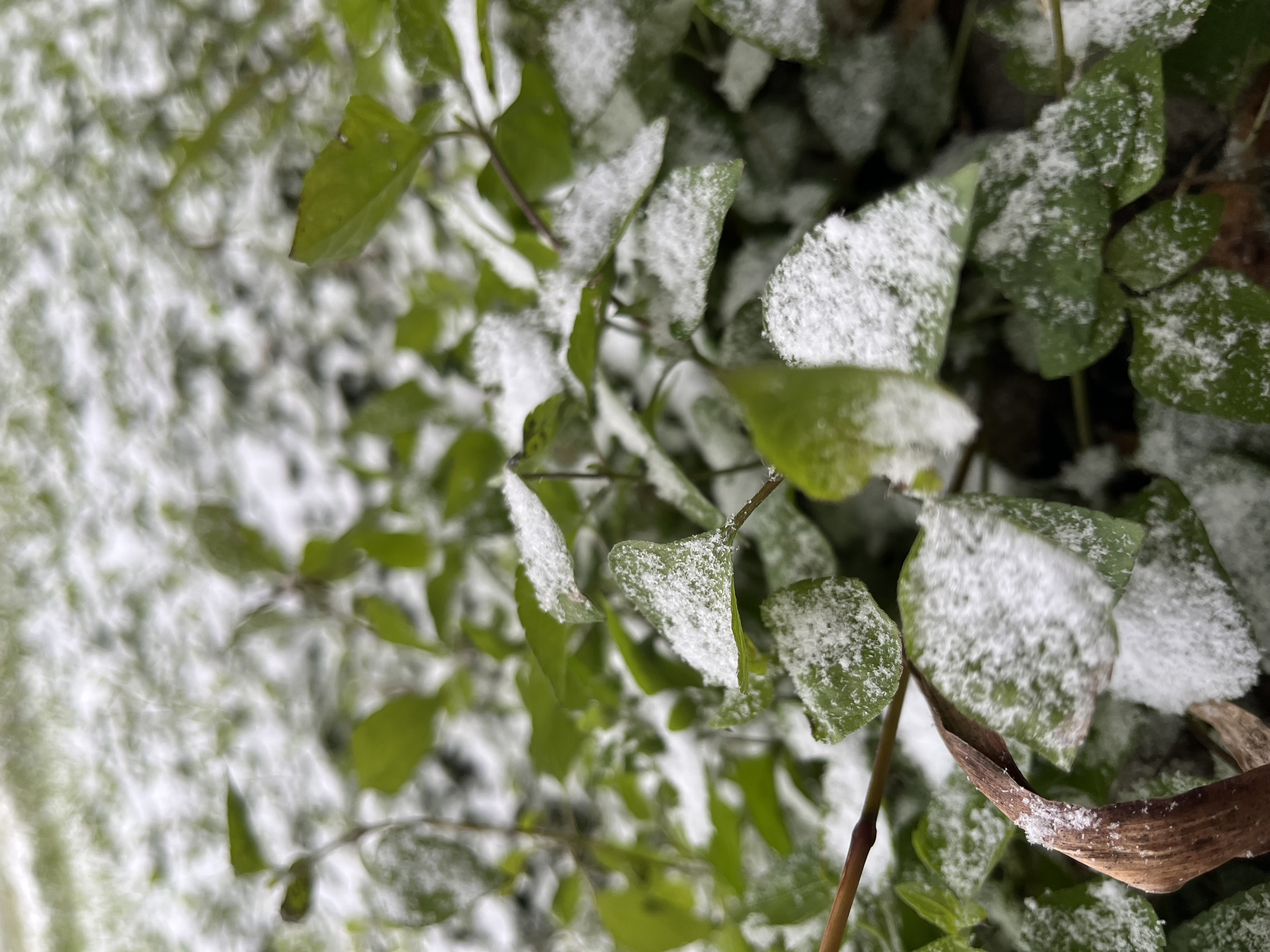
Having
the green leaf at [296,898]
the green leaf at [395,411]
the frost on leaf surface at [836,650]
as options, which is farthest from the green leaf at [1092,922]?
the green leaf at [395,411]

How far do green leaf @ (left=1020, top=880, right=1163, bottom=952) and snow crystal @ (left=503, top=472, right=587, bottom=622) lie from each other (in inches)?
7.4

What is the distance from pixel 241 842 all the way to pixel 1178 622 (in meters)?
0.42

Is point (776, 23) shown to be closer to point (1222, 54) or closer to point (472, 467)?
point (1222, 54)

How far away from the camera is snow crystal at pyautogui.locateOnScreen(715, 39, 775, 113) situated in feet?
1.19

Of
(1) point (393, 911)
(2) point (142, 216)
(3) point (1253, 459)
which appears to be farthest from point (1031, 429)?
(2) point (142, 216)

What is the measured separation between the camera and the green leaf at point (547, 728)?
0.41 meters

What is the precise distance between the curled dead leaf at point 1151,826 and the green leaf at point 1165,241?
6.0 inches

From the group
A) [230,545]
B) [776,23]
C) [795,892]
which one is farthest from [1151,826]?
[230,545]

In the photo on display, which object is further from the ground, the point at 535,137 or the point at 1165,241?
the point at 535,137

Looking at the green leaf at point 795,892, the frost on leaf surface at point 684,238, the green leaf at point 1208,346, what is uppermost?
the frost on leaf surface at point 684,238

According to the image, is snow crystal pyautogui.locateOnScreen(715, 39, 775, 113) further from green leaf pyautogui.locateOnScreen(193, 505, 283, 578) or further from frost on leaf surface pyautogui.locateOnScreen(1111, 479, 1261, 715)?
green leaf pyautogui.locateOnScreen(193, 505, 283, 578)

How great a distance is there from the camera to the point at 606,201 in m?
0.29

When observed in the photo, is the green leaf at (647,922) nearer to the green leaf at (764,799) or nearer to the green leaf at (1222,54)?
the green leaf at (764,799)

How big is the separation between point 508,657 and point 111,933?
883mm
